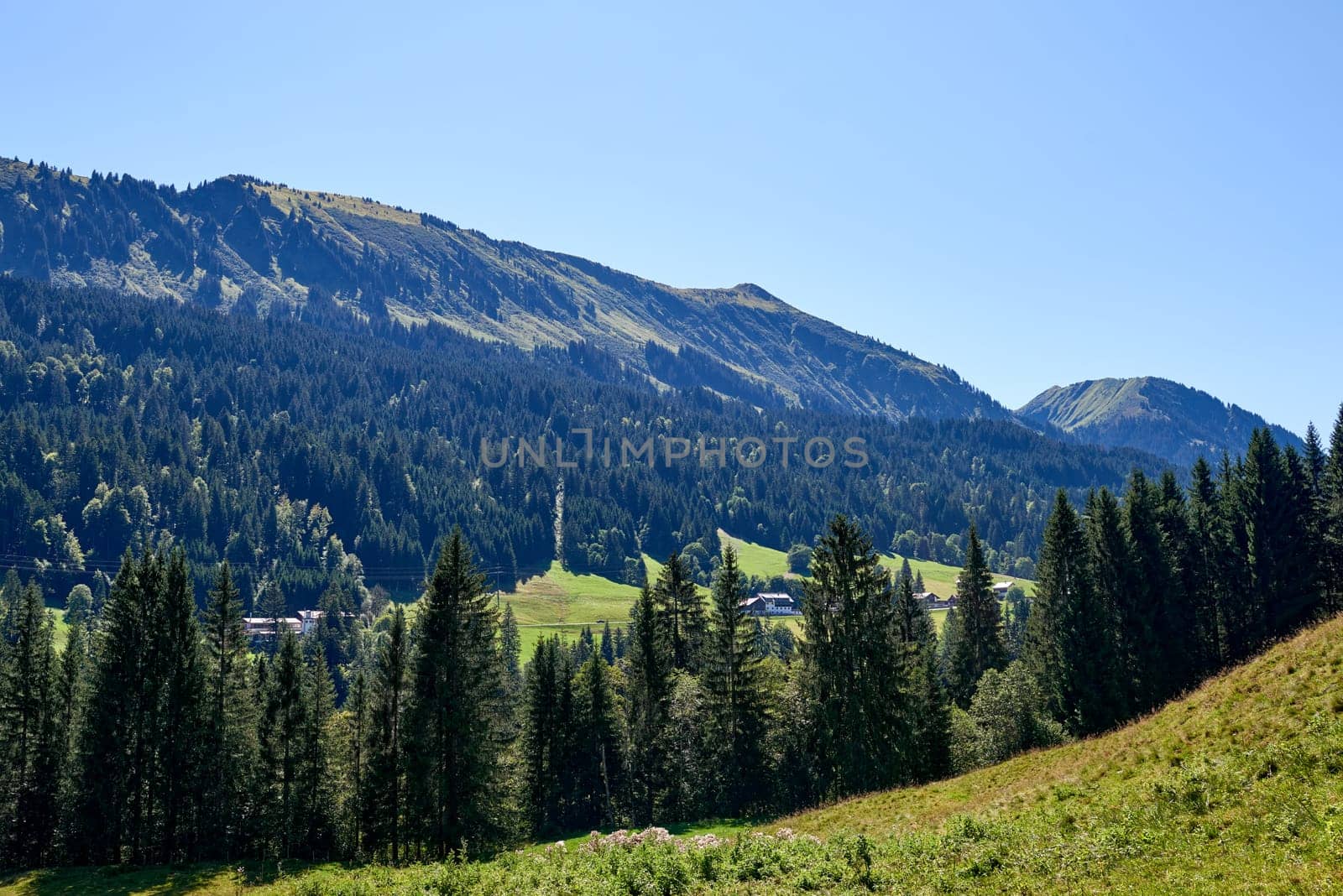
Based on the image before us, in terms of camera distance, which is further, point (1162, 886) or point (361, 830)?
point (361, 830)

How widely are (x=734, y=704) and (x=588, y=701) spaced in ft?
52.4

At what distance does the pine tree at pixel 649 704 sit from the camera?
2445 inches

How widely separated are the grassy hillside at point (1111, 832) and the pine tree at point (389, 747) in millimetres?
20216

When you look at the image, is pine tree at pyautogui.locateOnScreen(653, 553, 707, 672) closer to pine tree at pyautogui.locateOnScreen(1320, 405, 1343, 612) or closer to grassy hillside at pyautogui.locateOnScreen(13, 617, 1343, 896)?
grassy hillside at pyautogui.locateOnScreen(13, 617, 1343, 896)

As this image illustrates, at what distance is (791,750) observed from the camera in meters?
57.6

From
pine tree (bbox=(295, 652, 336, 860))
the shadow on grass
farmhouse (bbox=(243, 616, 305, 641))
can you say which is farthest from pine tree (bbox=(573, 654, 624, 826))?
farmhouse (bbox=(243, 616, 305, 641))

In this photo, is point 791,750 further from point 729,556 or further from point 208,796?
point 208,796

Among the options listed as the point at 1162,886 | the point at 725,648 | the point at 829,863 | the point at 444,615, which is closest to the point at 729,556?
the point at 725,648

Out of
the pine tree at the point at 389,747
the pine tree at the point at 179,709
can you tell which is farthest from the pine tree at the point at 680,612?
the pine tree at the point at 179,709

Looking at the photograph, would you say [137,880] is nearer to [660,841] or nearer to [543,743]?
[660,841]

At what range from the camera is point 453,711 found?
1945 inches

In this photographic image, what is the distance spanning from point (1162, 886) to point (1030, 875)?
324cm

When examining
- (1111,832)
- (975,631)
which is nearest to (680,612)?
(975,631)

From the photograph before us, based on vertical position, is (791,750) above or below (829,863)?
below
